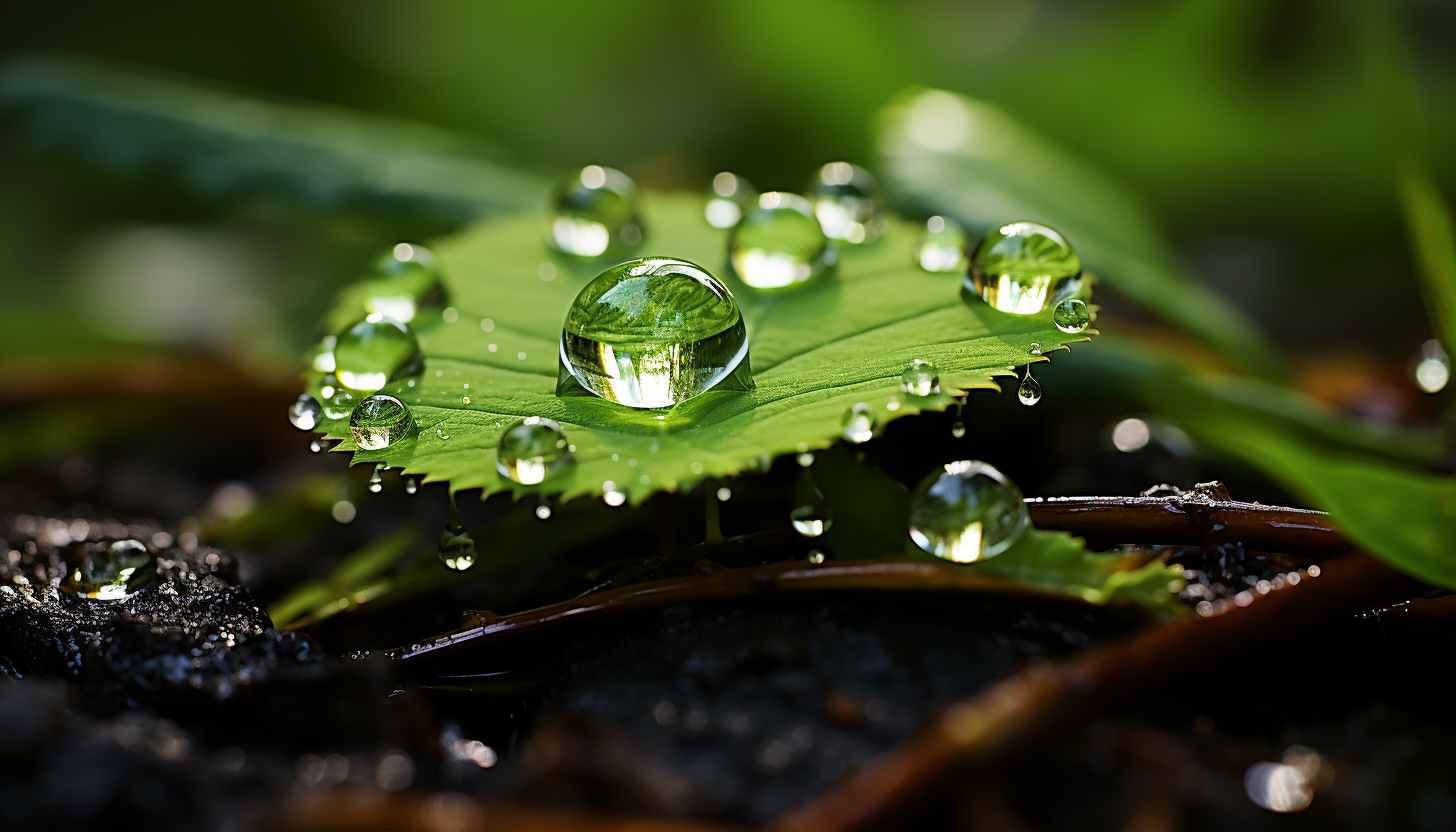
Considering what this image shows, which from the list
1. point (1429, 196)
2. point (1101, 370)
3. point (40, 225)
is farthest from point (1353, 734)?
point (40, 225)

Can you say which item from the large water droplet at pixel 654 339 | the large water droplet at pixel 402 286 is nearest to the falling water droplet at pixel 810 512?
the large water droplet at pixel 654 339

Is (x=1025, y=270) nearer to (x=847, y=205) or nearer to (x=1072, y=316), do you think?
(x=1072, y=316)

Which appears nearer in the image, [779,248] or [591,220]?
[779,248]

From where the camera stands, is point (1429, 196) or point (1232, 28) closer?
point (1429, 196)

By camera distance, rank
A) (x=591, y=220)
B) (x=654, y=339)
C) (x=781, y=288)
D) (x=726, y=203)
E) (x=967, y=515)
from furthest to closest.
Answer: (x=726, y=203)
(x=591, y=220)
(x=781, y=288)
(x=654, y=339)
(x=967, y=515)

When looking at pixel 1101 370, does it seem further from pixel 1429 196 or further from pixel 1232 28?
pixel 1232 28

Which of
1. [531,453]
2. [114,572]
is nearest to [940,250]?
[531,453]
